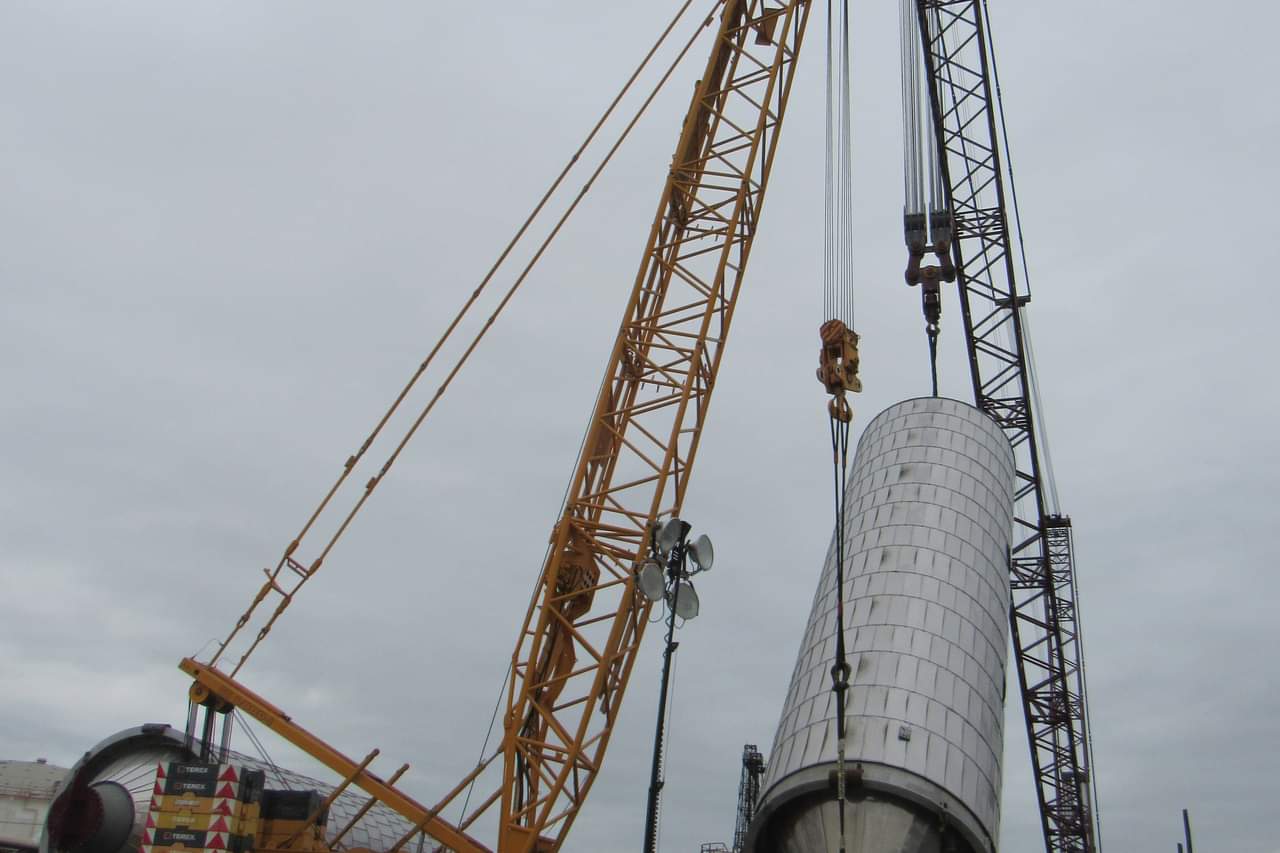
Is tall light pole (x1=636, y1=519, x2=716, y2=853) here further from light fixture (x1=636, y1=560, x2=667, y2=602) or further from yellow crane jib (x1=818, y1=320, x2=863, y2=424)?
yellow crane jib (x1=818, y1=320, x2=863, y2=424)

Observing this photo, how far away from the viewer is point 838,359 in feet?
83.4

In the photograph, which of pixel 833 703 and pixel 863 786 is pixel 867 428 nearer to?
pixel 833 703

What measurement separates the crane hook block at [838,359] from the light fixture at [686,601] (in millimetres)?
5355

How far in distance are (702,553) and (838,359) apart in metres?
5.35

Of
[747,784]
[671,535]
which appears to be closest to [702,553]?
[671,535]

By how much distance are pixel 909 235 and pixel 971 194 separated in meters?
6.54

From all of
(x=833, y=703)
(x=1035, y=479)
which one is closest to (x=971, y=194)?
(x=1035, y=479)

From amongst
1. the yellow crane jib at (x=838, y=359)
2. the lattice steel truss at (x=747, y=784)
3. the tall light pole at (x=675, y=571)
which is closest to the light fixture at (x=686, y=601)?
the tall light pole at (x=675, y=571)

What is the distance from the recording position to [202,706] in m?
28.8

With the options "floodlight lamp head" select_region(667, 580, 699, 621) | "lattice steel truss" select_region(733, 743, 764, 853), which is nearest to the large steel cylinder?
"floodlight lamp head" select_region(667, 580, 699, 621)

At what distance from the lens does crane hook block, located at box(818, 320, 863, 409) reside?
24.9 metres

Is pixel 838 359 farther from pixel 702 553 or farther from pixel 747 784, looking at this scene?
pixel 747 784

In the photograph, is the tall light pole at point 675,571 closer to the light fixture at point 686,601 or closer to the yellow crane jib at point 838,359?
the light fixture at point 686,601

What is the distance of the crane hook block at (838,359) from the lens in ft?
81.8
